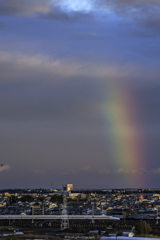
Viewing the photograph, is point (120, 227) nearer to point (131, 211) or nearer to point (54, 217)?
point (54, 217)

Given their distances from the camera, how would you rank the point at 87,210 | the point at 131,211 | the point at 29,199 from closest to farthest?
the point at 131,211 → the point at 87,210 → the point at 29,199

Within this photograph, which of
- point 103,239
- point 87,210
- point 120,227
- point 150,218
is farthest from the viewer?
point 87,210

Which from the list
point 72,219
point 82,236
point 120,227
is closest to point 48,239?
point 82,236

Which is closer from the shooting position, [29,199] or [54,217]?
[54,217]

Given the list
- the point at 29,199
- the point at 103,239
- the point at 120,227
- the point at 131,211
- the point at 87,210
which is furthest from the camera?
the point at 29,199

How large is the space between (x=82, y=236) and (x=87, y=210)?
4765 cm

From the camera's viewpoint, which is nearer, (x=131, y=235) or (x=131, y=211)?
(x=131, y=235)

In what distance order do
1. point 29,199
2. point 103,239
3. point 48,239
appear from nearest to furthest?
point 103,239 < point 48,239 < point 29,199

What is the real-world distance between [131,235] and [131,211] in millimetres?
44352

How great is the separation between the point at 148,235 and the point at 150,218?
31.4m

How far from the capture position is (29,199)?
493 ft

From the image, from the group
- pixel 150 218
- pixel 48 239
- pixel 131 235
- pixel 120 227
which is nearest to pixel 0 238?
pixel 48 239

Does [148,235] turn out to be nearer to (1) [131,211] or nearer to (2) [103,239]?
(2) [103,239]

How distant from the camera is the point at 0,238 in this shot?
2018 inches
